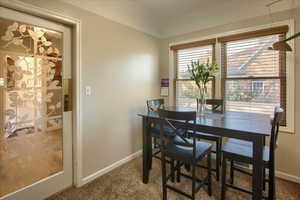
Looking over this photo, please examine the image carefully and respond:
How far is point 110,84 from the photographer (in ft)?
8.02

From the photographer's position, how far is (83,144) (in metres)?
2.12

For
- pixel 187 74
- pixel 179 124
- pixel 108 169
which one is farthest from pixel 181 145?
pixel 187 74

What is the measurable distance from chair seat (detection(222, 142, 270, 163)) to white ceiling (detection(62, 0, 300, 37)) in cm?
199

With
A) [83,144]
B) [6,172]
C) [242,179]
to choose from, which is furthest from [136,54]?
[242,179]

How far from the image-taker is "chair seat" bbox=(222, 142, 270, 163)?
1.59 meters

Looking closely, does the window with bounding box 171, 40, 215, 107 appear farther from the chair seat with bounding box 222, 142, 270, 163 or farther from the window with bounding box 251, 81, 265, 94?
the chair seat with bounding box 222, 142, 270, 163

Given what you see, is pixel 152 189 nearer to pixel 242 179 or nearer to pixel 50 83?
pixel 242 179

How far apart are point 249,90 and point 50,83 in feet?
9.34

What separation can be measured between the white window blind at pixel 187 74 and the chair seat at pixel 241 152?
126 centimetres

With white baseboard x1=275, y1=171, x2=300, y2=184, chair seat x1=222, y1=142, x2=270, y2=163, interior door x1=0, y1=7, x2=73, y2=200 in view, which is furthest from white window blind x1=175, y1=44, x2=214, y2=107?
interior door x1=0, y1=7, x2=73, y2=200

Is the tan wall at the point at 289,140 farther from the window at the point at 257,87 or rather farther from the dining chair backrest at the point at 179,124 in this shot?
the dining chair backrest at the point at 179,124

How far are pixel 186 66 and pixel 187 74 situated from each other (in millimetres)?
164

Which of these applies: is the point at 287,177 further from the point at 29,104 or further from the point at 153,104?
the point at 29,104

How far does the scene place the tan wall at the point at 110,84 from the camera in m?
2.12
